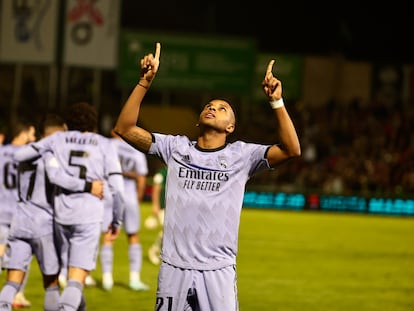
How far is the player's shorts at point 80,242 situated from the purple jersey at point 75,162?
63mm

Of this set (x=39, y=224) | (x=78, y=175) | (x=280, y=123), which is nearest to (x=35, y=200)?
(x=39, y=224)

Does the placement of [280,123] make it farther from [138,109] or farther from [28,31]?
[28,31]

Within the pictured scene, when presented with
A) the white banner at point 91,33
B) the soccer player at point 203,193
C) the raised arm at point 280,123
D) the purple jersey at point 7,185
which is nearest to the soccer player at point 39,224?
the purple jersey at point 7,185

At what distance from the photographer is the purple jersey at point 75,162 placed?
851cm

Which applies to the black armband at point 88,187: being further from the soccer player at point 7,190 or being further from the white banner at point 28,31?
→ the white banner at point 28,31

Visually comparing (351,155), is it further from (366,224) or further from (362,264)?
(362,264)

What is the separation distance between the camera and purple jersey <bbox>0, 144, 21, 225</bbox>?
34.7 ft

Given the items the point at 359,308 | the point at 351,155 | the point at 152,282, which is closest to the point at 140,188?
the point at 152,282

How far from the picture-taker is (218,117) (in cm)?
651

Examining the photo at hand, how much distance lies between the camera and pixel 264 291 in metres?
12.9

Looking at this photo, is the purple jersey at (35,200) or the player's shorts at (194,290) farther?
the purple jersey at (35,200)

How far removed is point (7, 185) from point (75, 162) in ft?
8.13

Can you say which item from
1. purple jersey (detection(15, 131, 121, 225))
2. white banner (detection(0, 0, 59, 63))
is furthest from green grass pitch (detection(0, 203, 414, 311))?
white banner (detection(0, 0, 59, 63))

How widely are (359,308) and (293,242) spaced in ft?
29.0
